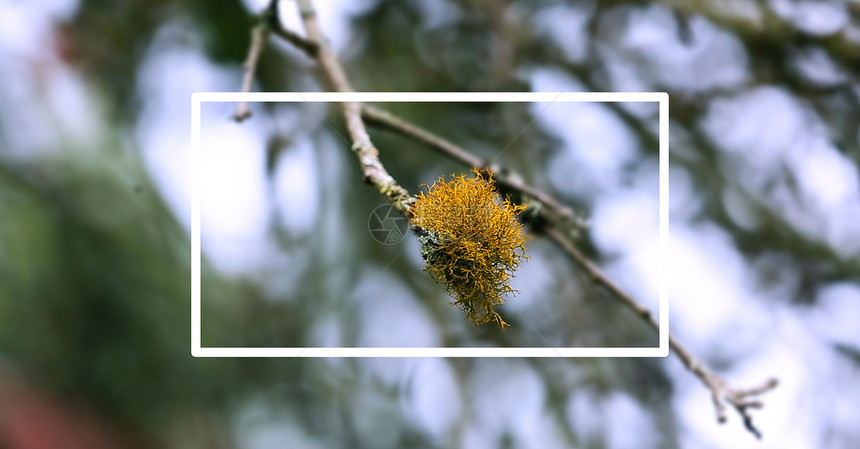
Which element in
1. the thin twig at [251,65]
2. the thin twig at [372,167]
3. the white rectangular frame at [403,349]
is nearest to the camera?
the thin twig at [372,167]

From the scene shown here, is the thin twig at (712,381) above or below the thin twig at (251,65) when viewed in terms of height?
below

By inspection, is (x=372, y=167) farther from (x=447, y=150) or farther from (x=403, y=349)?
(x=403, y=349)

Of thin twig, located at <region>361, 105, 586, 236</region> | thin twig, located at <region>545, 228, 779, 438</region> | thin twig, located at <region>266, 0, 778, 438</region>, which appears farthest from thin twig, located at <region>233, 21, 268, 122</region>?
thin twig, located at <region>545, 228, 779, 438</region>

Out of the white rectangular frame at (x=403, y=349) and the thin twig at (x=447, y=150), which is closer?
the thin twig at (x=447, y=150)

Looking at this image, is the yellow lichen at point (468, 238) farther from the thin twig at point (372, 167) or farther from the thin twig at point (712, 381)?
the thin twig at point (712, 381)

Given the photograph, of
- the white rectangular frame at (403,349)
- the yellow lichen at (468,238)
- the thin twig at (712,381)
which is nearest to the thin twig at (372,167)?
the yellow lichen at (468,238)

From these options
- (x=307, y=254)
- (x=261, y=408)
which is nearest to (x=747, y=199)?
(x=307, y=254)

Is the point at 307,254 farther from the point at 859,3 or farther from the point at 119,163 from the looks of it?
the point at 859,3

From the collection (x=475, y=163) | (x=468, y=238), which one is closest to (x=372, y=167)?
(x=468, y=238)
